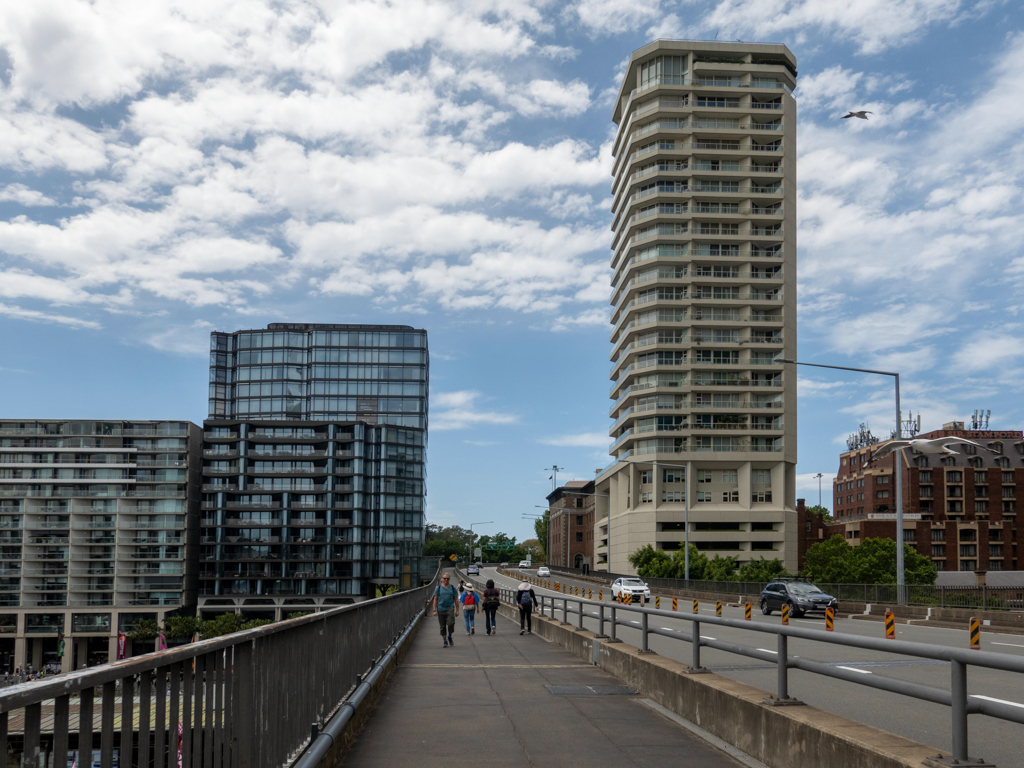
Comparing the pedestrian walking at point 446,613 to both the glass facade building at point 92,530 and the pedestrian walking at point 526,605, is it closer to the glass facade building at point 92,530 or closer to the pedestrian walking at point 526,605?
the pedestrian walking at point 526,605

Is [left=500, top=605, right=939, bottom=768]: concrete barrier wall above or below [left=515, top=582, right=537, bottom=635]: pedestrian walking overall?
above

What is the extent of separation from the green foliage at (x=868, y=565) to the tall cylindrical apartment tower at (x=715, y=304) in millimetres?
5095

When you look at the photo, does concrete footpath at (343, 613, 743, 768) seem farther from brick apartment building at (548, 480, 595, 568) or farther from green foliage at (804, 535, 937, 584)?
brick apartment building at (548, 480, 595, 568)

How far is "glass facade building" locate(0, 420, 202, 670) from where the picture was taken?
11519 cm

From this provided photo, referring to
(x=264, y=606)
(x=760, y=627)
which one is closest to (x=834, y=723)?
(x=760, y=627)

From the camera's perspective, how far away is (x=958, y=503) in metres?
133

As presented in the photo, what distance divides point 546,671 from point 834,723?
944cm

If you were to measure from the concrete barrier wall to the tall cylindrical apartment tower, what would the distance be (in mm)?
85428

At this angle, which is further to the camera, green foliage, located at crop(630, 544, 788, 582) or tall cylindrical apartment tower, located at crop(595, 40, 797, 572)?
tall cylindrical apartment tower, located at crop(595, 40, 797, 572)

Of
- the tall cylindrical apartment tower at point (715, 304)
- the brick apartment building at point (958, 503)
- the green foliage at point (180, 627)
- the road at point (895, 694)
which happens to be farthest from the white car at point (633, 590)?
the brick apartment building at point (958, 503)

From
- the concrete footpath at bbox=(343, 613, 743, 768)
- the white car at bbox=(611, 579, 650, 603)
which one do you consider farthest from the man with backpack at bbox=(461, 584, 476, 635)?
the white car at bbox=(611, 579, 650, 603)

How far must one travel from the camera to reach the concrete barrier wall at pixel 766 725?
5.75 m

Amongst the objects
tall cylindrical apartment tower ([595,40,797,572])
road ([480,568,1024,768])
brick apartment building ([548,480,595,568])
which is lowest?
brick apartment building ([548,480,595,568])

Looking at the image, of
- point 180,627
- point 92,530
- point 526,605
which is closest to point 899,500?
point 526,605
